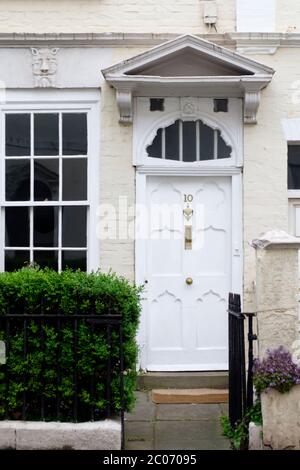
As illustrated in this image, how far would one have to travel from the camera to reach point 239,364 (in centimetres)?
573

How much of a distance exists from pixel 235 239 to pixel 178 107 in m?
1.71

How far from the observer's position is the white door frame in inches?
312

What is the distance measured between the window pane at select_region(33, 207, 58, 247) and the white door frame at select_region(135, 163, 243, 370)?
994 mm

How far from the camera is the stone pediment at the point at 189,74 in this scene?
298 inches

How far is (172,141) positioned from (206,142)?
409 mm

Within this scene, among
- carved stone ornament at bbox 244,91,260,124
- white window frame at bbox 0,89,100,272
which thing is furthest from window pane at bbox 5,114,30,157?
carved stone ornament at bbox 244,91,260,124

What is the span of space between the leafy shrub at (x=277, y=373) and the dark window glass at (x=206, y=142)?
331cm

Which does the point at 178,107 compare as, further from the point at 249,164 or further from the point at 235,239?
the point at 235,239

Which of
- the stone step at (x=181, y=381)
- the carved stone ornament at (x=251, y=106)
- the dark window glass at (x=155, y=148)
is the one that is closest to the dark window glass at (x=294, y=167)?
the carved stone ornament at (x=251, y=106)

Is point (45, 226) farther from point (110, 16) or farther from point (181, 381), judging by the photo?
point (110, 16)

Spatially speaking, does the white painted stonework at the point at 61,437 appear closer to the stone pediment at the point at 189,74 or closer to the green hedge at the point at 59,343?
the green hedge at the point at 59,343

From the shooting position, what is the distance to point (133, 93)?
311 inches
